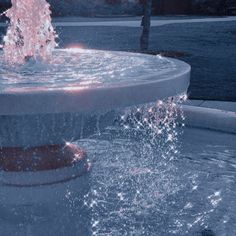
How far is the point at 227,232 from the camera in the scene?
12.7 ft

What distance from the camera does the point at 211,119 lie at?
6234mm

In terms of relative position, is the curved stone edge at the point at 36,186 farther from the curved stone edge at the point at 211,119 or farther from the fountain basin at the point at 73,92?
the curved stone edge at the point at 211,119

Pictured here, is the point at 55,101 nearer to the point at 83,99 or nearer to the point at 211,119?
the point at 83,99

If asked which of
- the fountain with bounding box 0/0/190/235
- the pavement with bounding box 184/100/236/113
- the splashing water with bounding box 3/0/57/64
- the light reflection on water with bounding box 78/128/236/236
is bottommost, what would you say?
the light reflection on water with bounding box 78/128/236/236

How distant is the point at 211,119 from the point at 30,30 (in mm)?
2345

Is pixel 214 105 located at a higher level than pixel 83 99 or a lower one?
lower

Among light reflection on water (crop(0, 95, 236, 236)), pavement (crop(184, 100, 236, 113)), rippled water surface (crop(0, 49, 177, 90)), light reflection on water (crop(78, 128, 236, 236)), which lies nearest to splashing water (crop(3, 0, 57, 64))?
rippled water surface (crop(0, 49, 177, 90))

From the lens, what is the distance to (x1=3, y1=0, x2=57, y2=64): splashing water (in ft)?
15.6

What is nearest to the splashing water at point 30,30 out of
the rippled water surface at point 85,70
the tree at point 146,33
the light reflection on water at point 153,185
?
the rippled water surface at point 85,70

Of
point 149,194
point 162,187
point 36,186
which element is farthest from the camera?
point 162,187

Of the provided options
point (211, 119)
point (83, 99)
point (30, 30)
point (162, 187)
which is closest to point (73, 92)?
point (83, 99)

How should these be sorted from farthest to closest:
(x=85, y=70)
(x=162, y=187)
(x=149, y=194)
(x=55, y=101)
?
(x=162, y=187)
(x=149, y=194)
(x=85, y=70)
(x=55, y=101)

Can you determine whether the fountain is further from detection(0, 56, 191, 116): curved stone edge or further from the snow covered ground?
the snow covered ground

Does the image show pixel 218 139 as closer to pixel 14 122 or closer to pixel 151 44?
pixel 14 122
